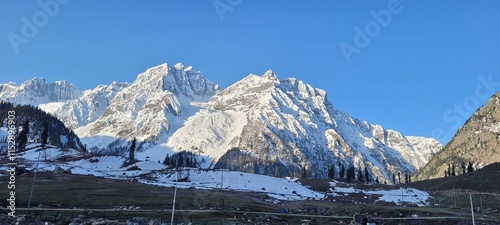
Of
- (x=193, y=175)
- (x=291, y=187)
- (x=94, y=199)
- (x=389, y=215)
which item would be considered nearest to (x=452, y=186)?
(x=291, y=187)

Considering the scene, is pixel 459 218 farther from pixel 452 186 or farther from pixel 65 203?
pixel 452 186

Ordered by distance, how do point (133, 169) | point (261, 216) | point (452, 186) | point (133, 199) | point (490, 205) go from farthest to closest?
point (133, 169) → point (452, 186) → point (490, 205) → point (133, 199) → point (261, 216)

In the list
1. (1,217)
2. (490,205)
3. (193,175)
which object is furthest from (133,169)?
(1,217)

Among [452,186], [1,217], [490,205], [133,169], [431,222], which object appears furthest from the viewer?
[133,169]

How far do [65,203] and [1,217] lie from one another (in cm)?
2367

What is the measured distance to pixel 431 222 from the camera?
61.1m

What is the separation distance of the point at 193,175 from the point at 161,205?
97.8m

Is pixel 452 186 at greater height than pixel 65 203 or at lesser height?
greater

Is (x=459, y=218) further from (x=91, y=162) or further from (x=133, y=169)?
(x=91, y=162)

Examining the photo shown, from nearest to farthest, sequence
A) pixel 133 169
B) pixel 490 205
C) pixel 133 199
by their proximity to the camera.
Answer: pixel 133 199
pixel 490 205
pixel 133 169

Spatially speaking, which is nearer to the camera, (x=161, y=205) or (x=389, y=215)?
(x=161, y=205)

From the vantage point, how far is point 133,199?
223 feet

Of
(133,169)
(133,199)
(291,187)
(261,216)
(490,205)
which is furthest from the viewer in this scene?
(133,169)

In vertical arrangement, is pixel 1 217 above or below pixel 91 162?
below
